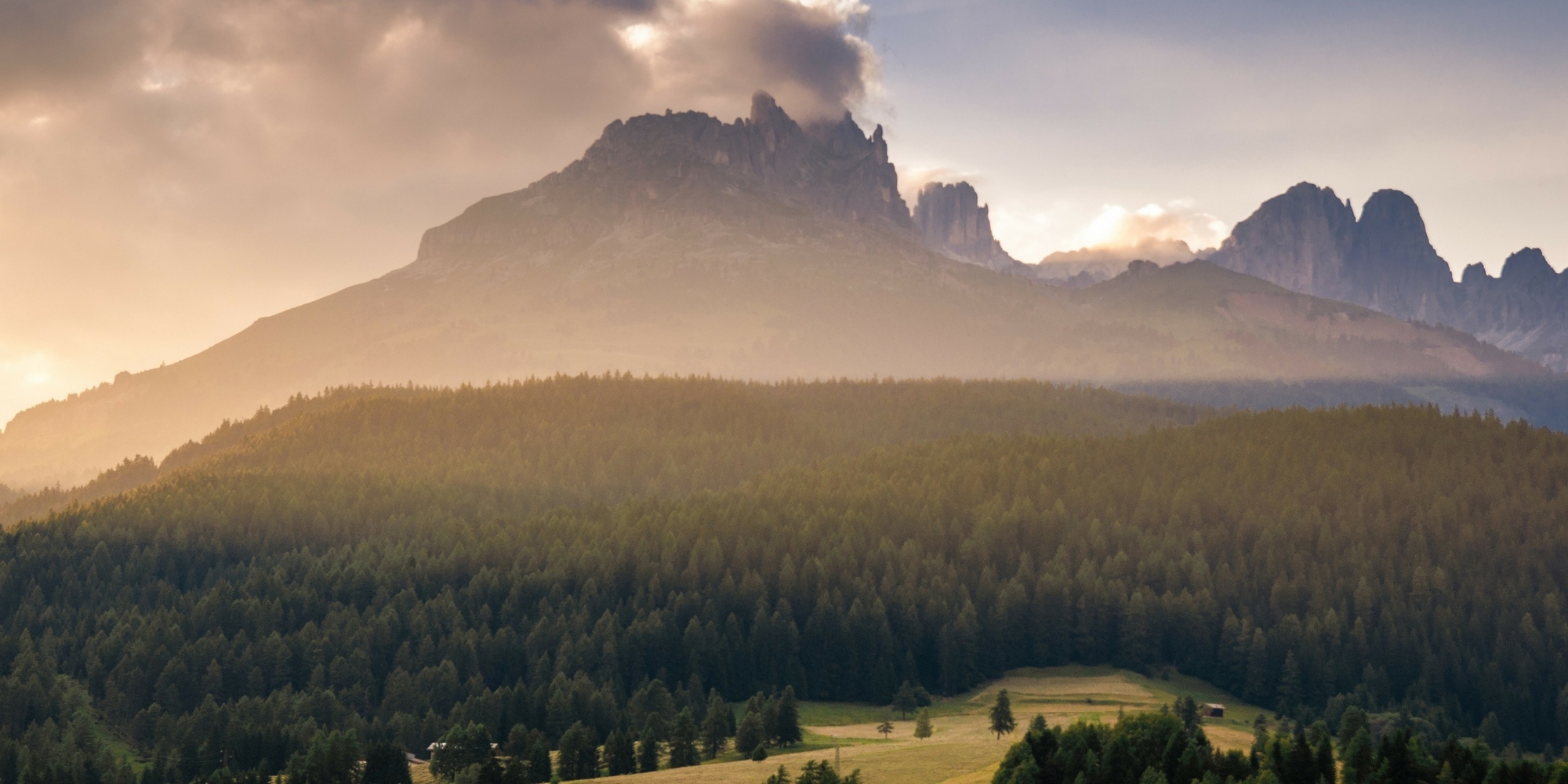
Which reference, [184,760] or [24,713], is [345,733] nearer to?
[184,760]

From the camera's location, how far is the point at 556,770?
6299 inches

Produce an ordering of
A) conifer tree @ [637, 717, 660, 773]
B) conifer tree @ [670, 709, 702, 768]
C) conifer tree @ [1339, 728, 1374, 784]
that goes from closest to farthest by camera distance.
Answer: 1. conifer tree @ [1339, 728, 1374, 784]
2. conifer tree @ [637, 717, 660, 773]
3. conifer tree @ [670, 709, 702, 768]

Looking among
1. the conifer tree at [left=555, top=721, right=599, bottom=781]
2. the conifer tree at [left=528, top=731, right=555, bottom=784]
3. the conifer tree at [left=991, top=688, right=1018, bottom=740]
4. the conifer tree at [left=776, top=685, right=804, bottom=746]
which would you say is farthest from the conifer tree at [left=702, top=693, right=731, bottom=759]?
the conifer tree at [left=991, top=688, right=1018, bottom=740]

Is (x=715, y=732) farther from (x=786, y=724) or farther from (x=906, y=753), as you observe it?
(x=906, y=753)

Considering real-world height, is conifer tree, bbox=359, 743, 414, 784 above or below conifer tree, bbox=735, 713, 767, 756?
above

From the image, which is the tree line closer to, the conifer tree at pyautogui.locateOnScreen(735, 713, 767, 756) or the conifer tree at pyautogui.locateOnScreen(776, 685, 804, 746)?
the conifer tree at pyautogui.locateOnScreen(776, 685, 804, 746)

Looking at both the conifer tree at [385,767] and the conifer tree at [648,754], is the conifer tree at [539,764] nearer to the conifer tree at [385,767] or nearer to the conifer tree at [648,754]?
the conifer tree at [648,754]

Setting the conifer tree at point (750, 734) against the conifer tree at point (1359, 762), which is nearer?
the conifer tree at point (1359, 762)

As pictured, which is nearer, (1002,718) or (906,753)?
(906,753)

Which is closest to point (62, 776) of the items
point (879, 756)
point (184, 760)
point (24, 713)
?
point (184, 760)

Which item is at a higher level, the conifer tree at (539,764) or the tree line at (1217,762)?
the tree line at (1217,762)

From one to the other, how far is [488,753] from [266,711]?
51.0 metres

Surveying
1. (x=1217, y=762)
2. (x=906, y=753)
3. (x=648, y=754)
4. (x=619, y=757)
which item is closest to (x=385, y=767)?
(x=619, y=757)

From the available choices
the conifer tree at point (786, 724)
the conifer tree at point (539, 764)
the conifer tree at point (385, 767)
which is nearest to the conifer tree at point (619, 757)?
the conifer tree at point (539, 764)
